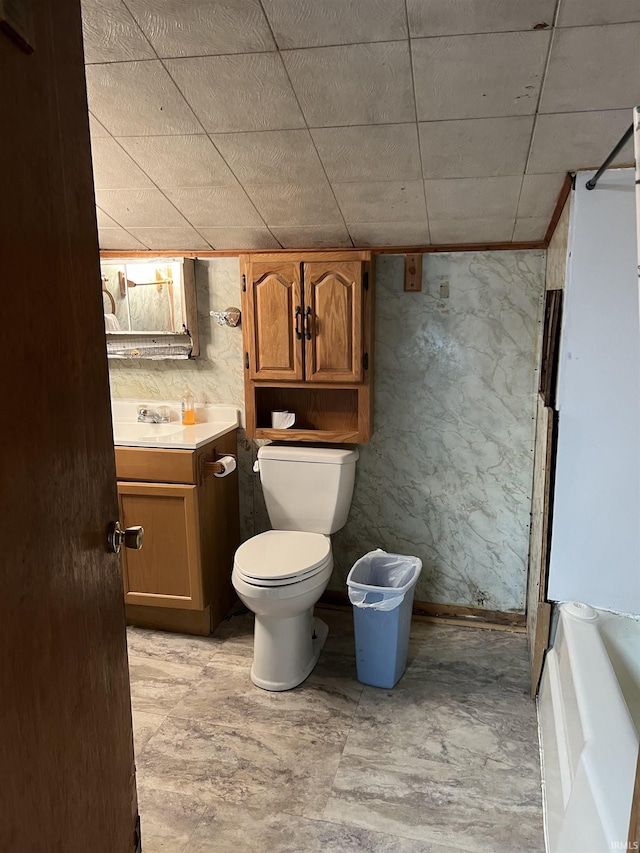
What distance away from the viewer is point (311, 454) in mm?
2574

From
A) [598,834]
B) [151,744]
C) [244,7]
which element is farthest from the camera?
[151,744]

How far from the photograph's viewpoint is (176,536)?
8.30 feet

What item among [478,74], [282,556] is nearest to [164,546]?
[282,556]

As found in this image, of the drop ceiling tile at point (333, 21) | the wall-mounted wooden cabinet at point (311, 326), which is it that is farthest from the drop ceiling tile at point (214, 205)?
the drop ceiling tile at point (333, 21)

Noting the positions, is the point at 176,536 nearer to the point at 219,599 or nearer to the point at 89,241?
the point at 219,599

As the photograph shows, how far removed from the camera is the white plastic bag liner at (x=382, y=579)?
2.25m

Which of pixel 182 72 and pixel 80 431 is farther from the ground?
pixel 182 72

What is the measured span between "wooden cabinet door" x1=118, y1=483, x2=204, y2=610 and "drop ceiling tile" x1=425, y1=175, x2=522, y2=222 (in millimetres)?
1474

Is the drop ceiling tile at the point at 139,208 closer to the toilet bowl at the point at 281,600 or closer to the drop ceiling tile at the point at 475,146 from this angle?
the drop ceiling tile at the point at 475,146

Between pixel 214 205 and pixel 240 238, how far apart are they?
0.30 m

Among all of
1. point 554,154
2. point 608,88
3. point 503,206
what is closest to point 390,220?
point 503,206

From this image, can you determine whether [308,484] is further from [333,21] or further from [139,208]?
[333,21]

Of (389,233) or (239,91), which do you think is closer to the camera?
(239,91)

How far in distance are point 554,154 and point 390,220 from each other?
2.33 ft
